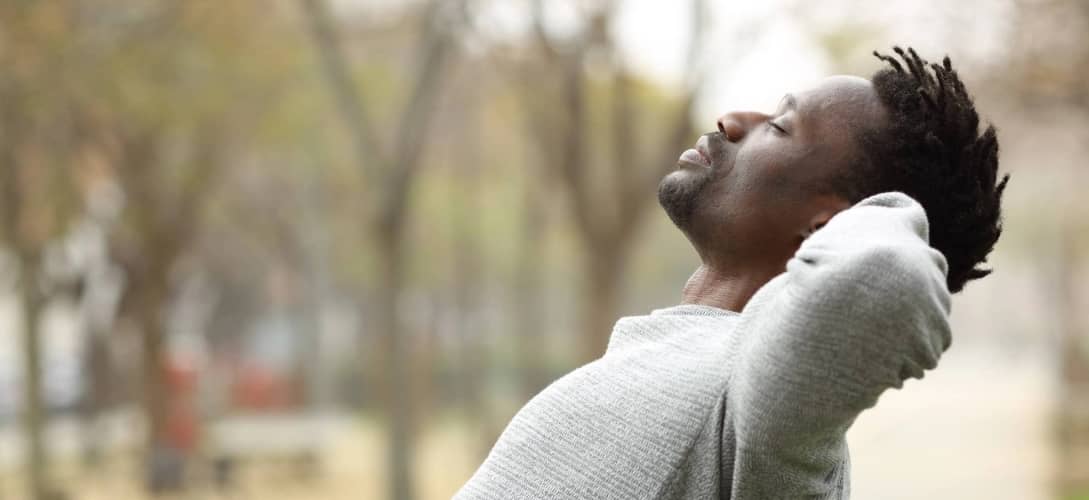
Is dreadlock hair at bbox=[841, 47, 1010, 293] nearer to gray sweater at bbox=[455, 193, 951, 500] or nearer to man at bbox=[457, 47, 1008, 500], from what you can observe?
man at bbox=[457, 47, 1008, 500]

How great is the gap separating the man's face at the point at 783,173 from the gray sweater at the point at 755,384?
0.40ft

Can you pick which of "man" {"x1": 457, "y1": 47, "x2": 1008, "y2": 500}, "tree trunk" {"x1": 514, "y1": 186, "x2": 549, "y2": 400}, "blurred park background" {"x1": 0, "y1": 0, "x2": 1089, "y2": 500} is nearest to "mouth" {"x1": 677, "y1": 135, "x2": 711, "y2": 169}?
"man" {"x1": 457, "y1": 47, "x2": 1008, "y2": 500}

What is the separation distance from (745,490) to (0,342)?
49.9 m

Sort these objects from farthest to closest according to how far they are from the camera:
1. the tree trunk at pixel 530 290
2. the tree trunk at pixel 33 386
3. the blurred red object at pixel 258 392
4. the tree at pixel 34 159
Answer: the blurred red object at pixel 258 392, the tree trunk at pixel 530 290, the tree trunk at pixel 33 386, the tree at pixel 34 159

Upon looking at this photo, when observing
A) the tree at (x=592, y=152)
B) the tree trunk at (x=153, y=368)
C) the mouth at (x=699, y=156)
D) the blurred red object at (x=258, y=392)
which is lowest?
the blurred red object at (x=258, y=392)

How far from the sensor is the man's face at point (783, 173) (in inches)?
85.5

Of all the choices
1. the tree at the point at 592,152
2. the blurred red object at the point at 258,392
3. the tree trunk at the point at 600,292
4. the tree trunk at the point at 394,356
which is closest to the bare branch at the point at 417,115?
the tree trunk at the point at 394,356

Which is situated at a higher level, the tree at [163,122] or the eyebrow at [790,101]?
the tree at [163,122]

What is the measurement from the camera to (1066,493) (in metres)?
16.6

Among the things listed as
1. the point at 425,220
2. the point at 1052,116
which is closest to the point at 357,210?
the point at 425,220

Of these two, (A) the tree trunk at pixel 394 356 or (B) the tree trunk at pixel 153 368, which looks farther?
(B) the tree trunk at pixel 153 368

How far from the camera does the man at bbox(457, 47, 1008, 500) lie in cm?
181

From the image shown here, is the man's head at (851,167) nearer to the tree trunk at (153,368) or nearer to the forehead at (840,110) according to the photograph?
the forehead at (840,110)

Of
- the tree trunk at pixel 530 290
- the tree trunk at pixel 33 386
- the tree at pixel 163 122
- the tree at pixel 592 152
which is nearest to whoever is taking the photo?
the tree at pixel 592 152
